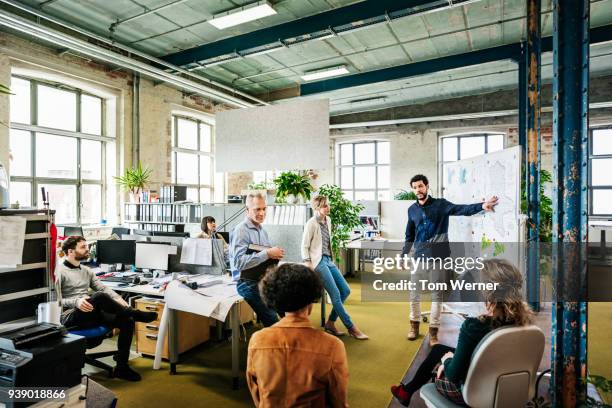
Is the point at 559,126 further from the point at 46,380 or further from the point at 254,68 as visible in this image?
the point at 254,68

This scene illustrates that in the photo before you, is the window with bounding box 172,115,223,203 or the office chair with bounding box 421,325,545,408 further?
the window with bounding box 172,115,223,203

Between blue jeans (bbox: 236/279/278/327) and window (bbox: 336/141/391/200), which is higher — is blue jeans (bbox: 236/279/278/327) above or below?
below

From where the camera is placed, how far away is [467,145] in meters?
10.1

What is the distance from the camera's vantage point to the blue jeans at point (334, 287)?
396 cm

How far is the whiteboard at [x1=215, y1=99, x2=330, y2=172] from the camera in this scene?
4789 mm

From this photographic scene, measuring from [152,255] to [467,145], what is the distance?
338 inches

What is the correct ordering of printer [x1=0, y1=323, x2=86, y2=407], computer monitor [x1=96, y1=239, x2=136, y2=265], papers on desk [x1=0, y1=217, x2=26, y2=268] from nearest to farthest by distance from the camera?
printer [x1=0, y1=323, x2=86, y2=407] → papers on desk [x1=0, y1=217, x2=26, y2=268] → computer monitor [x1=96, y1=239, x2=136, y2=265]

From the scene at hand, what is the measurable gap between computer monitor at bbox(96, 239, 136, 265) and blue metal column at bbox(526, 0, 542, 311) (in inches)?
165

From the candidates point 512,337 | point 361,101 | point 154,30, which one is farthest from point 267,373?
point 361,101

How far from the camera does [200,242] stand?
13.0 feet

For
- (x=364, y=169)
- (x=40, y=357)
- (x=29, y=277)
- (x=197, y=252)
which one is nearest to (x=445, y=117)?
(x=364, y=169)

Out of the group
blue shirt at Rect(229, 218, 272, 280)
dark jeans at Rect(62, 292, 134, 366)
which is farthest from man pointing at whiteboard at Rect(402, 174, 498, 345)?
dark jeans at Rect(62, 292, 134, 366)

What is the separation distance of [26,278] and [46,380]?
0.45 meters

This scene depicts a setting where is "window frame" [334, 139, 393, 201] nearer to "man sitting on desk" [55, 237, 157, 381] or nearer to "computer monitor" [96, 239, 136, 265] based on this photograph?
"computer monitor" [96, 239, 136, 265]
